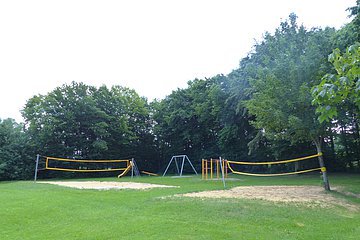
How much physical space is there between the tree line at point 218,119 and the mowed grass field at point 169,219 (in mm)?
4932

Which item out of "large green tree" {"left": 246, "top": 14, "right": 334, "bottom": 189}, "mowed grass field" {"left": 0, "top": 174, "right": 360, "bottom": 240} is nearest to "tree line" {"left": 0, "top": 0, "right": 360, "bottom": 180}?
"large green tree" {"left": 246, "top": 14, "right": 334, "bottom": 189}

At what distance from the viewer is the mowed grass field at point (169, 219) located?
5.48 meters

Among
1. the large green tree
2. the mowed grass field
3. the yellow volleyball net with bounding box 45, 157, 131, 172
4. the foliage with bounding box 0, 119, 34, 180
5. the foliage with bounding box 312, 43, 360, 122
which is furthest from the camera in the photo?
the yellow volleyball net with bounding box 45, 157, 131, 172

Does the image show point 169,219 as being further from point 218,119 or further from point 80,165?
point 80,165

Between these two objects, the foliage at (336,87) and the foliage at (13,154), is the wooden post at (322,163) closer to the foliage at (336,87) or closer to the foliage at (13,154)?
the foliage at (336,87)

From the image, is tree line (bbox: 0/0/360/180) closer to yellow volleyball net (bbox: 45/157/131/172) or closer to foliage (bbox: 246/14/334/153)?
foliage (bbox: 246/14/334/153)

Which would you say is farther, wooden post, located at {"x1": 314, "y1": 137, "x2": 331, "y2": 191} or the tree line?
the tree line

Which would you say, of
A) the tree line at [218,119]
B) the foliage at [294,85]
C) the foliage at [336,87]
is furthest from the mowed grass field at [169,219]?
the tree line at [218,119]

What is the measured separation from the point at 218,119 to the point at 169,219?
22.0 m

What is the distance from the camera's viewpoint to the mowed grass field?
5.48m

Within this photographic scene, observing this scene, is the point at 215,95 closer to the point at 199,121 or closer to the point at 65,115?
the point at 199,121

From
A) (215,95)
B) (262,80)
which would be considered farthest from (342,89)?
(215,95)

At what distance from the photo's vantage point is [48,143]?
89.0 feet

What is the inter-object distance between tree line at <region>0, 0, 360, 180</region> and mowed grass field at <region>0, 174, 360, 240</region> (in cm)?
493
